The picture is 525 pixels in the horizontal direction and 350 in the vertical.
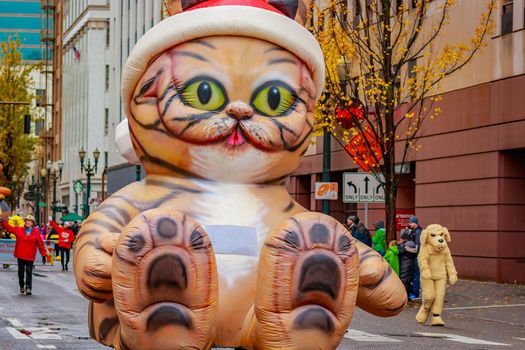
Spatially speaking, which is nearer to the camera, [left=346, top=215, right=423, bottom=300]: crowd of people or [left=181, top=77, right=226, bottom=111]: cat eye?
[left=181, top=77, right=226, bottom=111]: cat eye

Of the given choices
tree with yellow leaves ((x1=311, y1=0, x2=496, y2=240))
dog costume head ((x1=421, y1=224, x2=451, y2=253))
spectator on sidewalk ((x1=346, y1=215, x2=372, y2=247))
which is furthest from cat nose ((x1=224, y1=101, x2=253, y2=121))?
spectator on sidewalk ((x1=346, y1=215, x2=372, y2=247))

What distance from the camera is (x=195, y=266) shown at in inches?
252

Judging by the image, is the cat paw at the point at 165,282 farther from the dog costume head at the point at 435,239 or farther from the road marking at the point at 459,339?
the dog costume head at the point at 435,239

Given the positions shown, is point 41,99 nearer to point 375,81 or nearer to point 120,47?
point 120,47

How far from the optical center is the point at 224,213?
7.12 metres

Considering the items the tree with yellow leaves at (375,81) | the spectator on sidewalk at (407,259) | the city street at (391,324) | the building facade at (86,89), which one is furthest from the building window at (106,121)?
the spectator on sidewalk at (407,259)

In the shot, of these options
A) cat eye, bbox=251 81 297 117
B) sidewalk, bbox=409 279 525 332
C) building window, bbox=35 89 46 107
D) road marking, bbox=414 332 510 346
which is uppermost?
building window, bbox=35 89 46 107

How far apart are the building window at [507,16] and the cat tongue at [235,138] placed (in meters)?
22.0

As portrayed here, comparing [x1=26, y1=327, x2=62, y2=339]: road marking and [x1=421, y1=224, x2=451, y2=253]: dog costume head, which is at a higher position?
[x1=421, y1=224, x2=451, y2=253]: dog costume head

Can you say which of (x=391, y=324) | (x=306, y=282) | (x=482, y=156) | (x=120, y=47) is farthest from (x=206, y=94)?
(x=120, y=47)

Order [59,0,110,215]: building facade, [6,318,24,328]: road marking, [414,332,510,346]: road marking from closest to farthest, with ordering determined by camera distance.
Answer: [414,332,510,346]: road marking < [6,318,24,328]: road marking < [59,0,110,215]: building facade

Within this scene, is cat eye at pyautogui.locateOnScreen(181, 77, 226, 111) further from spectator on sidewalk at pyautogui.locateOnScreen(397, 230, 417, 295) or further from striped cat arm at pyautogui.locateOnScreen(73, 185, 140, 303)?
spectator on sidewalk at pyautogui.locateOnScreen(397, 230, 417, 295)

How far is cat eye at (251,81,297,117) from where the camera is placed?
7145mm

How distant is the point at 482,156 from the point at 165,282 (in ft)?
76.6
